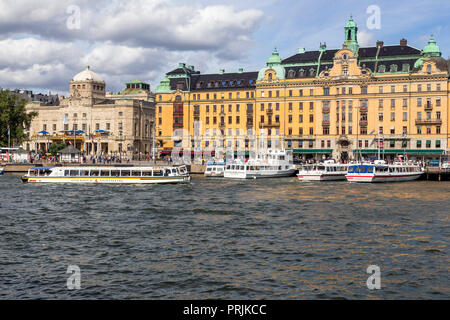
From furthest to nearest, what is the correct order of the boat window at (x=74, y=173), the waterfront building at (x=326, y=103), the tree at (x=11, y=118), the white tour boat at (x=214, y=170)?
the tree at (x=11, y=118) → the waterfront building at (x=326, y=103) → the white tour boat at (x=214, y=170) → the boat window at (x=74, y=173)

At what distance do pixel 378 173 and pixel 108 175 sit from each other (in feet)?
150

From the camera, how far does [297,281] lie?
A: 2612 cm

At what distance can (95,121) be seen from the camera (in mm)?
181750

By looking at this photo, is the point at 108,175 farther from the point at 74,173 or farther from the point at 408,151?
the point at 408,151

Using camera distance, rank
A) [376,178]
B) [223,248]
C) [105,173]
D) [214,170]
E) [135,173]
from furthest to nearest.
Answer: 1. [214,170]
2. [376,178]
3. [135,173]
4. [105,173]
5. [223,248]

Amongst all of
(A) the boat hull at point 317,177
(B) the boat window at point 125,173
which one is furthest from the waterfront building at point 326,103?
(B) the boat window at point 125,173

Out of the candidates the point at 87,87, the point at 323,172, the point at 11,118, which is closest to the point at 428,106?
the point at 323,172

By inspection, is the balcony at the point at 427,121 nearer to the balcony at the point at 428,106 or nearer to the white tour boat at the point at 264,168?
the balcony at the point at 428,106

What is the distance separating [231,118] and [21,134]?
55.7 m

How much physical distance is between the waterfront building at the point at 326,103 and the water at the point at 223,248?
73045 mm

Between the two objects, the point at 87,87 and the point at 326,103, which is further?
the point at 87,87

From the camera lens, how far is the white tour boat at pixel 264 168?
104 meters

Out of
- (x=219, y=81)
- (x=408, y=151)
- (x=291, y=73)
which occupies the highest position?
(x=291, y=73)
